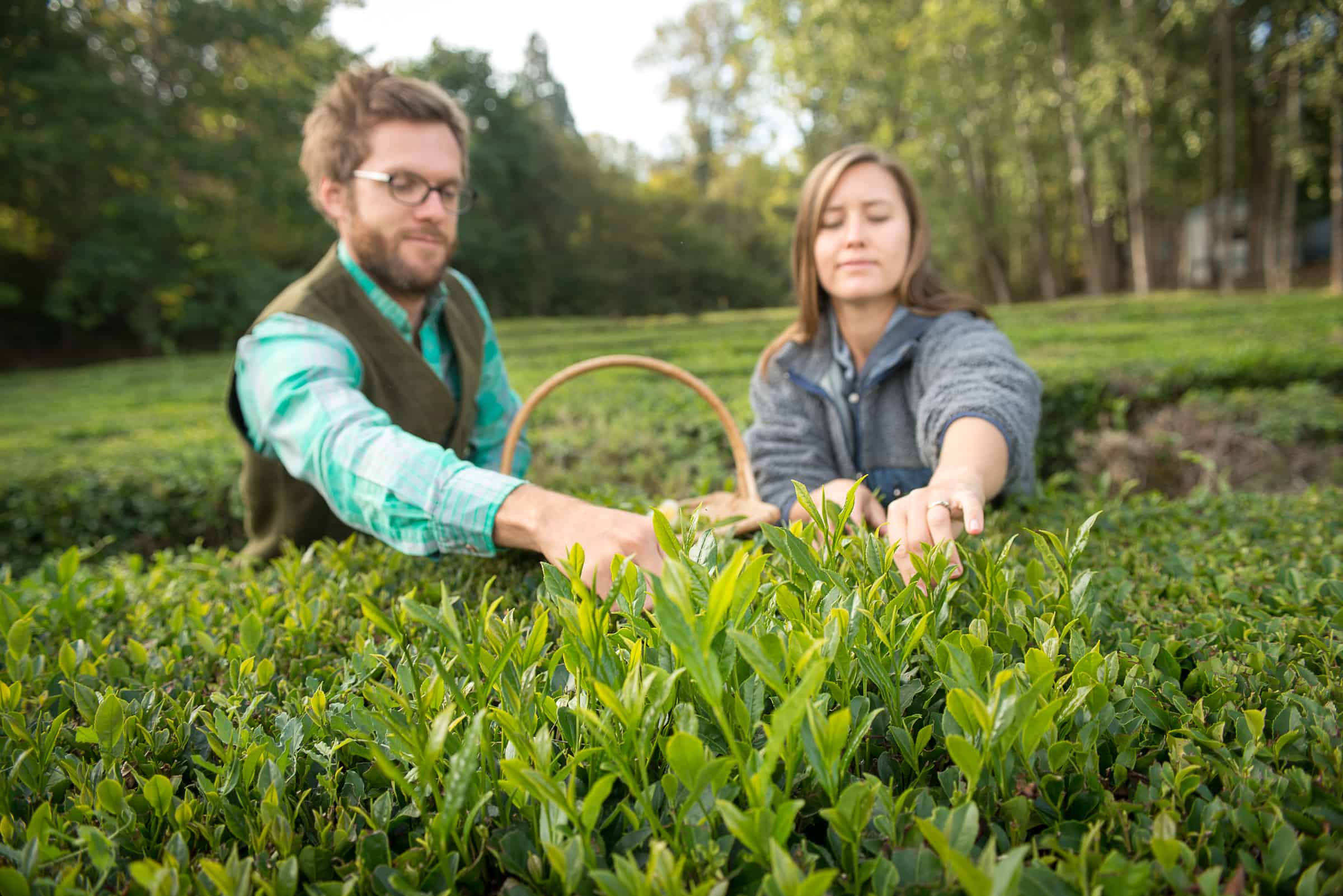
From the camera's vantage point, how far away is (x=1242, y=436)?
190 inches

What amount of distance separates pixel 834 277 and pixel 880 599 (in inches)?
73.9

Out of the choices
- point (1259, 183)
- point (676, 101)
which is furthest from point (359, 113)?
point (1259, 183)

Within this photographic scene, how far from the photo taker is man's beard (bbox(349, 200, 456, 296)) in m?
2.92

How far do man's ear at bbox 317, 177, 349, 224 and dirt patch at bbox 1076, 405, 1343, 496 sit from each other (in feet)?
14.7

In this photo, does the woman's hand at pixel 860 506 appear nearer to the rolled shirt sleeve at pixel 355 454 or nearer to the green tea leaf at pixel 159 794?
the rolled shirt sleeve at pixel 355 454

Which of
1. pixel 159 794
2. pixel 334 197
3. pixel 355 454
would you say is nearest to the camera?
pixel 159 794

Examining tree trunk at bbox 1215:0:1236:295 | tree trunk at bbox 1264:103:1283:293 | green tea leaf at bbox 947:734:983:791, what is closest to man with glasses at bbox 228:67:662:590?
green tea leaf at bbox 947:734:983:791

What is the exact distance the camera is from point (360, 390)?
102 inches

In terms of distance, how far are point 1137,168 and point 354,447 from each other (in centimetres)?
2094

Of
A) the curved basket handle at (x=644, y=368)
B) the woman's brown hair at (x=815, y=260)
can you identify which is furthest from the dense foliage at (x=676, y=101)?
the curved basket handle at (x=644, y=368)

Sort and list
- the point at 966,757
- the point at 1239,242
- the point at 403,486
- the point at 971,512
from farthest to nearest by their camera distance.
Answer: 1. the point at 1239,242
2. the point at 403,486
3. the point at 971,512
4. the point at 966,757

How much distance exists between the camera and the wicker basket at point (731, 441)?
73.0 inches

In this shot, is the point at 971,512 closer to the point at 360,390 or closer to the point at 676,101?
the point at 360,390

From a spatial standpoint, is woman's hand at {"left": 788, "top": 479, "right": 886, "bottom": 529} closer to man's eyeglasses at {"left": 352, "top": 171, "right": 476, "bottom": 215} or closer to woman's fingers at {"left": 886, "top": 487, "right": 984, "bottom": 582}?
woman's fingers at {"left": 886, "top": 487, "right": 984, "bottom": 582}
